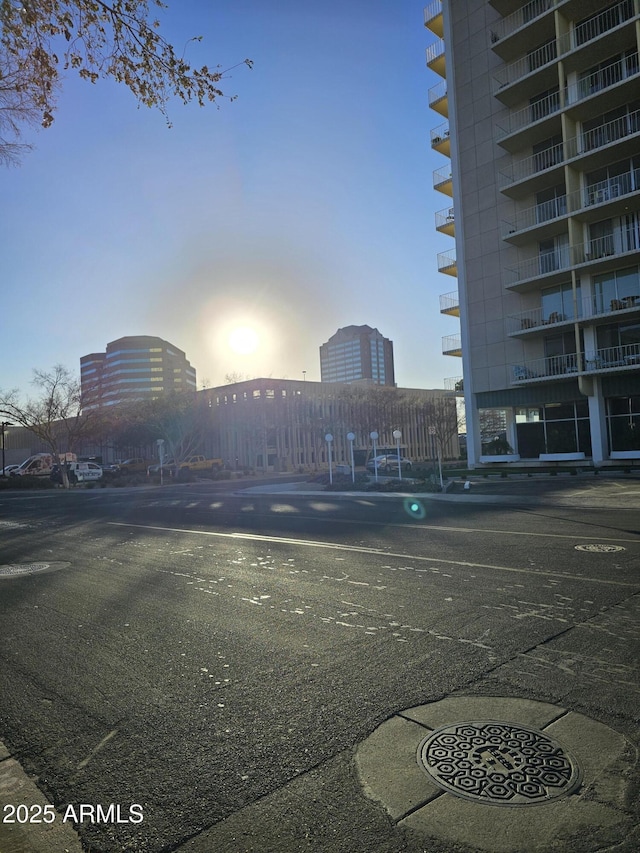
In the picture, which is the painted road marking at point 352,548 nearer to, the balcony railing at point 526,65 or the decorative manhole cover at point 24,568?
the decorative manhole cover at point 24,568

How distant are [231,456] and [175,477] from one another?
22407 mm

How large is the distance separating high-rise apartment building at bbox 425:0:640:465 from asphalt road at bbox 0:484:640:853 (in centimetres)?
2253

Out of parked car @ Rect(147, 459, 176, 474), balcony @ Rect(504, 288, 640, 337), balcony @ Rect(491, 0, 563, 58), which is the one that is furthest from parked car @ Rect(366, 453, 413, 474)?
balcony @ Rect(491, 0, 563, 58)

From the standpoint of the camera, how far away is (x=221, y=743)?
3402mm

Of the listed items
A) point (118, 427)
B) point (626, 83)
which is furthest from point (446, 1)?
point (118, 427)

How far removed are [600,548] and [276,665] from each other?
6502 millimetres

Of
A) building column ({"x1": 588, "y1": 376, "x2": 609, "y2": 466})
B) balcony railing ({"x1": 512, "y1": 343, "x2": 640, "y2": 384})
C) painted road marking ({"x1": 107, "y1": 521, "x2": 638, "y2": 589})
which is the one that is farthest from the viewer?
building column ({"x1": 588, "y1": 376, "x2": 609, "y2": 466})

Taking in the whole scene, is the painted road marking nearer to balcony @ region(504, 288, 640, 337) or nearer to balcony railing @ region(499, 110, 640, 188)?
balcony @ region(504, 288, 640, 337)

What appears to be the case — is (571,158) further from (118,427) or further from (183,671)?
(118,427)

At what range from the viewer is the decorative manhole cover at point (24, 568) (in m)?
9.38

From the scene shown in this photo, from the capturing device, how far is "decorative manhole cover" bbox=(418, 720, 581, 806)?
2.79 m

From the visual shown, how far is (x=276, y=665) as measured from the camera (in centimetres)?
464

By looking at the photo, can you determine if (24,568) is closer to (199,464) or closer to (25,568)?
(25,568)

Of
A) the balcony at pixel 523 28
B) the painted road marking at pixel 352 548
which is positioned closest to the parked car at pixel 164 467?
the painted road marking at pixel 352 548
